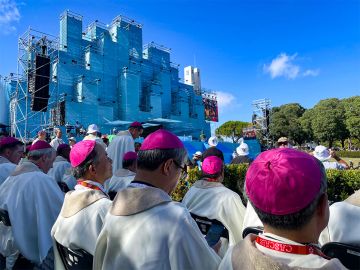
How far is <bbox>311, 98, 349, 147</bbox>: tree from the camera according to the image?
160 feet

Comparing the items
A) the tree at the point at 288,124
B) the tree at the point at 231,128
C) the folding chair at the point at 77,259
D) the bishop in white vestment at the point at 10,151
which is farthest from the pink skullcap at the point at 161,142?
the tree at the point at 231,128

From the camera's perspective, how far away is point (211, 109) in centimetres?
5056

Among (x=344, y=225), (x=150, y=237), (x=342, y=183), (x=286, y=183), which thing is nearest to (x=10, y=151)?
(x=150, y=237)

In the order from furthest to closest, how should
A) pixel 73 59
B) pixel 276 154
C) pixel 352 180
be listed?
pixel 73 59
pixel 352 180
pixel 276 154

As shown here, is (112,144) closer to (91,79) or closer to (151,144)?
(151,144)

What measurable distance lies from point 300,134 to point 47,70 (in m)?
45.1

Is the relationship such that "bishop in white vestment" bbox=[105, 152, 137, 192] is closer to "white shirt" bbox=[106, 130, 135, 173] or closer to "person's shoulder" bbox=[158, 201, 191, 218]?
"white shirt" bbox=[106, 130, 135, 173]

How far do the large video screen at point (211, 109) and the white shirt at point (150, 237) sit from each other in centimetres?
4781

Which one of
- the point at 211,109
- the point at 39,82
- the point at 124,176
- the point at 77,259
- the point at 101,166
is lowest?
the point at 77,259

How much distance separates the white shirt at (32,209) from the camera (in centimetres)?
356

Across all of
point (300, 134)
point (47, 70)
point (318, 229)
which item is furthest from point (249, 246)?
point (300, 134)

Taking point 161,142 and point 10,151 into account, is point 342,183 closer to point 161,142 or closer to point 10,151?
point 161,142

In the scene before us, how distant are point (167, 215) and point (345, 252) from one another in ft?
3.71

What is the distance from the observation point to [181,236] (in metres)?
1.74
